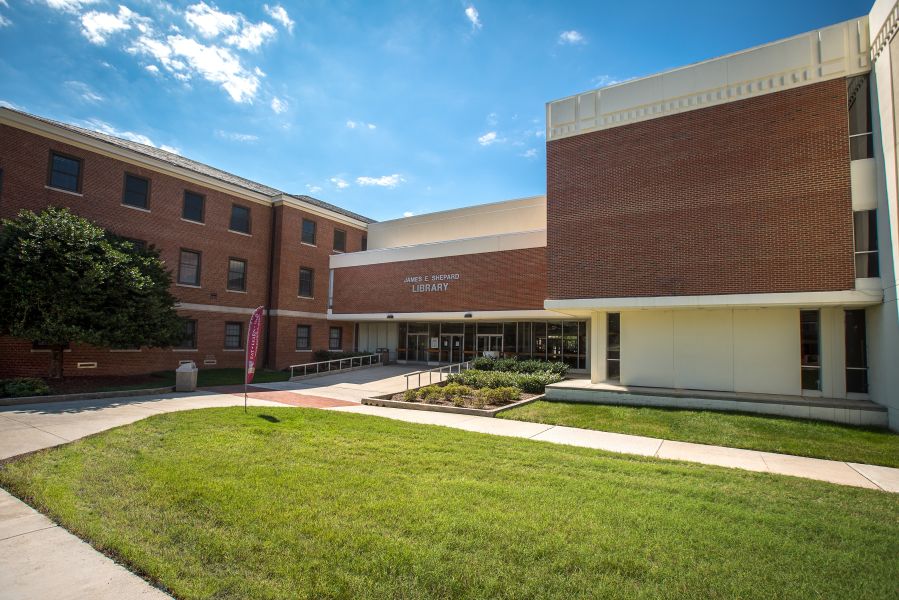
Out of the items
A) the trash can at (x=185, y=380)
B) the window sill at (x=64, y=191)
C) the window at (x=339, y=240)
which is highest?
the window at (x=339, y=240)

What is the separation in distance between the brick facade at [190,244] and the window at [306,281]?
16.2 inches

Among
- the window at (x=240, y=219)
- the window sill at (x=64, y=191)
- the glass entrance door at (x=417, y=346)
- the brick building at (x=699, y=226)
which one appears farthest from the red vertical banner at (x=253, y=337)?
the glass entrance door at (x=417, y=346)

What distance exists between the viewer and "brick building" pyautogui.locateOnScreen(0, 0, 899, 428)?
13.0 meters

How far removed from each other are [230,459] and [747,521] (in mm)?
6861

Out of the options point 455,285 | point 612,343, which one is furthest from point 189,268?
point 612,343

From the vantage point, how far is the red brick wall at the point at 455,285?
77.6 ft

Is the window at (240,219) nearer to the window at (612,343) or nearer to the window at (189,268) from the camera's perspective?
the window at (189,268)

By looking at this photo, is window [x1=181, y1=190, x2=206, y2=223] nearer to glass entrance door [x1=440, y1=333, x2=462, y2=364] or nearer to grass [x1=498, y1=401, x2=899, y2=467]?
glass entrance door [x1=440, y1=333, x2=462, y2=364]

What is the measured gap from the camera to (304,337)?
30094 millimetres

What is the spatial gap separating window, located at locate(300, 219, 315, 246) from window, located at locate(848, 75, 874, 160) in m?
26.8

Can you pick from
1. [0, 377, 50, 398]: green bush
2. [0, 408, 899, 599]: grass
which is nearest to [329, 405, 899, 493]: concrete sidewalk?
[0, 408, 899, 599]: grass

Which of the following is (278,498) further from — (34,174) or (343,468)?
(34,174)

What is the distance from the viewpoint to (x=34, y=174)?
752 inches

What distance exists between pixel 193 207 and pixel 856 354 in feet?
94.9
